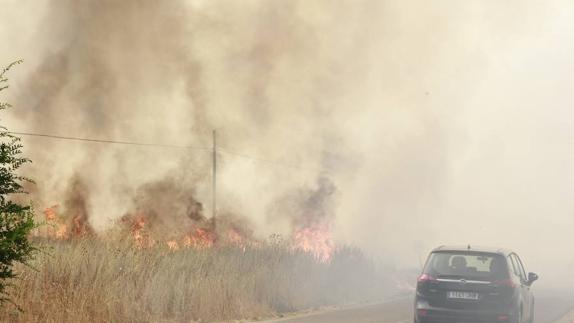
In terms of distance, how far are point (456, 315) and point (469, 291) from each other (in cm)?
48

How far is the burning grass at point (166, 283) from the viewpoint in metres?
15.2

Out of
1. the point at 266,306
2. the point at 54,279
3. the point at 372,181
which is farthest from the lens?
the point at 372,181

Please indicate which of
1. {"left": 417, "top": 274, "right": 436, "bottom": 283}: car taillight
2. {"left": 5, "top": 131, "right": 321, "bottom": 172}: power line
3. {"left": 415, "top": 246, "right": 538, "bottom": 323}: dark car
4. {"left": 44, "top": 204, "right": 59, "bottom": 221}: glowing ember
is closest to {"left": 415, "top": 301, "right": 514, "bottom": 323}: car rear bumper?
{"left": 415, "top": 246, "right": 538, "bottom": 323}: dark car

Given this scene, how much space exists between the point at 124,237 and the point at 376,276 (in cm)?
1580

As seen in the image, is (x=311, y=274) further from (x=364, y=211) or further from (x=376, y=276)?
(x=364, y=211)

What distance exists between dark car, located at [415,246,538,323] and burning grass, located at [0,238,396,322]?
5363 mm

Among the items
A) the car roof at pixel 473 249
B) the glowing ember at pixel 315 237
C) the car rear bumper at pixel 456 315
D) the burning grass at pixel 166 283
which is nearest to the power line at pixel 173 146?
the glowing ember at pixel 315 237

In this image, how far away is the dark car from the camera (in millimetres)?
15445

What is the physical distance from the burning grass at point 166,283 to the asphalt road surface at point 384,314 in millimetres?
1262

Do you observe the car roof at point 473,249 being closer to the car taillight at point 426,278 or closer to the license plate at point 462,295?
the car taillight at point 426,278

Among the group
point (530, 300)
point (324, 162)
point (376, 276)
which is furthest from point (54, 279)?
point (324, 162)

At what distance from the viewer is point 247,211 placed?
185ft

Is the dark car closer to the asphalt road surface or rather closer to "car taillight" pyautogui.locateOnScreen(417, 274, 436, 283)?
"car taillight" pyautogui.locateOnScreen(417, 274, 436, 283)

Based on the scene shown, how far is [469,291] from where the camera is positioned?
51.3ft
